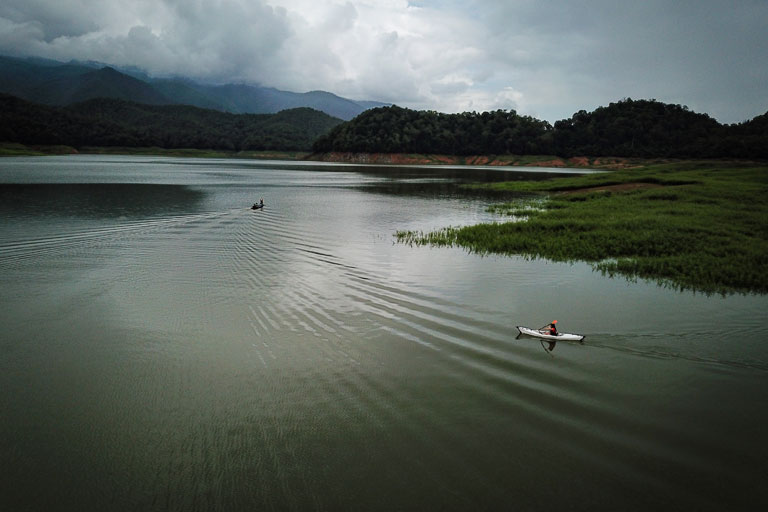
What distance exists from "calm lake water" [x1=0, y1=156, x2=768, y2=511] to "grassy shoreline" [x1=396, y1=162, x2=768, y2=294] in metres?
1.92


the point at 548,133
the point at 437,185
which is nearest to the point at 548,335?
the point at 437,185

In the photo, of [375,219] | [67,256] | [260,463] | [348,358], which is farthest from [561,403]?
[375,219]

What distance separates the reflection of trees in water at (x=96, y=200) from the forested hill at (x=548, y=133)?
412ft

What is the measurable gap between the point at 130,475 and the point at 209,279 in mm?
10342

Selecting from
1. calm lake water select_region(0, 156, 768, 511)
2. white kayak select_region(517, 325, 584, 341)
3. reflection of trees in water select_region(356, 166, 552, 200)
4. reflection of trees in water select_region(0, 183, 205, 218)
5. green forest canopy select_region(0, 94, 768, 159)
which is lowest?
calm lake water select_region(0, 156, 768, 511)

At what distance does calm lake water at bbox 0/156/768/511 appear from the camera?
605cm

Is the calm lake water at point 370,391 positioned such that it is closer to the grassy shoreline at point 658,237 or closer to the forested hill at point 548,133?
the grassy shoreline at point 658,237

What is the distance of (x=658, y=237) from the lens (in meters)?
21.1

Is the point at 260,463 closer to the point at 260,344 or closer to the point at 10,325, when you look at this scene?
the point at 260,344

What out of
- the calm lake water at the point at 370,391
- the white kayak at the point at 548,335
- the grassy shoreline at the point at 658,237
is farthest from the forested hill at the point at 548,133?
the white kayak at the point at 548,335

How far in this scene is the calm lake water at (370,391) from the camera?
6.05 metres

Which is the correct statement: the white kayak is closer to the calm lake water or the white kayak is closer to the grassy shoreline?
the calm lake water

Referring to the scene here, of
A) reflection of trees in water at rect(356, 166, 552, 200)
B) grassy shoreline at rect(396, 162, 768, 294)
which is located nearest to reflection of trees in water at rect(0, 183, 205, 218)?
grassy shoreline at rect(396, 162, 768, 294)

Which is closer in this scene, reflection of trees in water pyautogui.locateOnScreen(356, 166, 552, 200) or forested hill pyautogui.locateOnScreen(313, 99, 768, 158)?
reflection of trees in water pyautogui.locateOnScreen(356, 166, 552, 200)
